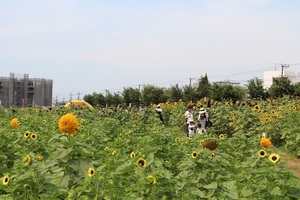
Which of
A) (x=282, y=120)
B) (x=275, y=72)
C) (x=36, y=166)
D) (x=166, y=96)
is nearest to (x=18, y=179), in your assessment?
(x=36, y=166)

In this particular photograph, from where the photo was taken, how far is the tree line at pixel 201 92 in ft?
96.0

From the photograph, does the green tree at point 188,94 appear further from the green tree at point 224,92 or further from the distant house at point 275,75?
the distant house at point 275,75

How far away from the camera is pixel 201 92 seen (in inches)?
1449

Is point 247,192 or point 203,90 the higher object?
point 203,90

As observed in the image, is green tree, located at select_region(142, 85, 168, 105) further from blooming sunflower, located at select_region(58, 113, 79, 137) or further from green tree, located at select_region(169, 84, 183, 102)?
blooming sunflower, located at select_region(58, 113, 79, 137)

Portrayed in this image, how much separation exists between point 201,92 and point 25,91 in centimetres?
3434

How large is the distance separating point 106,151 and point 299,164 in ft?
16.0

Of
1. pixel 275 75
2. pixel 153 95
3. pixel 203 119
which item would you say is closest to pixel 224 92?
pixel 153 95

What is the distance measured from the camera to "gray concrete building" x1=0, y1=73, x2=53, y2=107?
6028 centimetres

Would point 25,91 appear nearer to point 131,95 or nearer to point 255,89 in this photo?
point 131,95

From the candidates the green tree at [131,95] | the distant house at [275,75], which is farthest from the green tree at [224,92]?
the distant house at [275,75]

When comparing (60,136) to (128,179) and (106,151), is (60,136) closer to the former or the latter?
(128,179)

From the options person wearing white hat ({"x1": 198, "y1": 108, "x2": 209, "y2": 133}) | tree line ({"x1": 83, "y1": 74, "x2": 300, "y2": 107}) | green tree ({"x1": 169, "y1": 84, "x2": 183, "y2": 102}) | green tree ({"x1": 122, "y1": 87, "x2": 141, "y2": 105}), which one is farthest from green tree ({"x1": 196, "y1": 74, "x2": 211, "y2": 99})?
person wearing white hat ({"x1": 198, "y1": 108, "x2": 209, "y2": 133})

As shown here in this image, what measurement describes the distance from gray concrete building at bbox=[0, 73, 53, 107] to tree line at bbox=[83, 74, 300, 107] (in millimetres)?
7857
